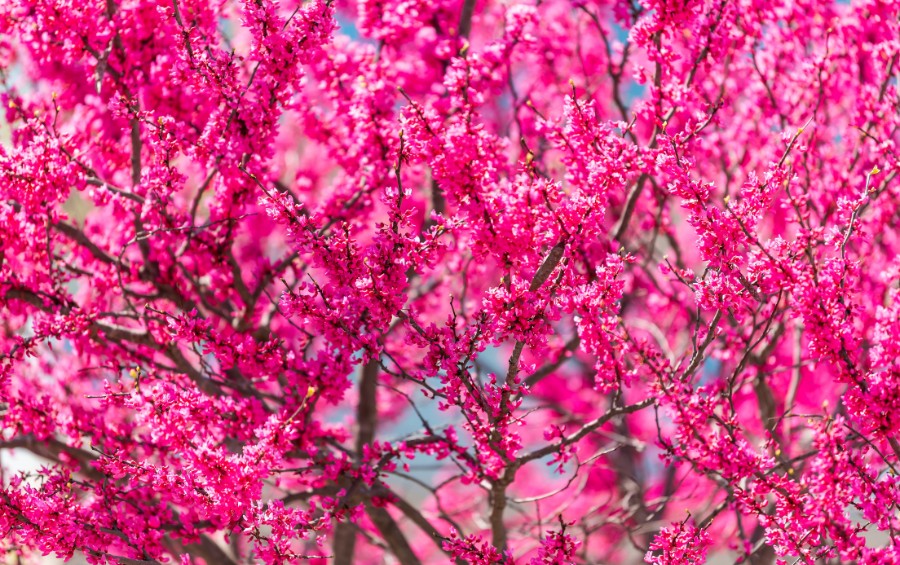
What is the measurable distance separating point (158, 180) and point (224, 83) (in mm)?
709

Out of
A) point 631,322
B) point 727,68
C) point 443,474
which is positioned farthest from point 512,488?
point 727,68

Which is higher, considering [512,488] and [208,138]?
[512,488]

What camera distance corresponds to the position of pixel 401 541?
6.07m

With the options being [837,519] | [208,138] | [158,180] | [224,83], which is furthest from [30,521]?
[837,519]

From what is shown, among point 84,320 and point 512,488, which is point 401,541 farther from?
point 512,488

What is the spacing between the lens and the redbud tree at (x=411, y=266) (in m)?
4.13

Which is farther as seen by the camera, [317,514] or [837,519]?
[317,514]

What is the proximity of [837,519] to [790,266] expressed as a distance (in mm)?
1234

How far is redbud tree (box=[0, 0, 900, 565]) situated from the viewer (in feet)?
13.5

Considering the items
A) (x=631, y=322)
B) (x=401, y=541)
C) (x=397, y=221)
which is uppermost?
(x=631, y=322)

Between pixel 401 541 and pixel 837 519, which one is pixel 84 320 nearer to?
pixel 401 541

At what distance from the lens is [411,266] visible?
4520 mm

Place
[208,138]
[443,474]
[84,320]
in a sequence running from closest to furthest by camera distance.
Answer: [208,138]
[84,320]
[443,474]

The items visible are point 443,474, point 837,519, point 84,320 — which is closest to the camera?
point 837,519
